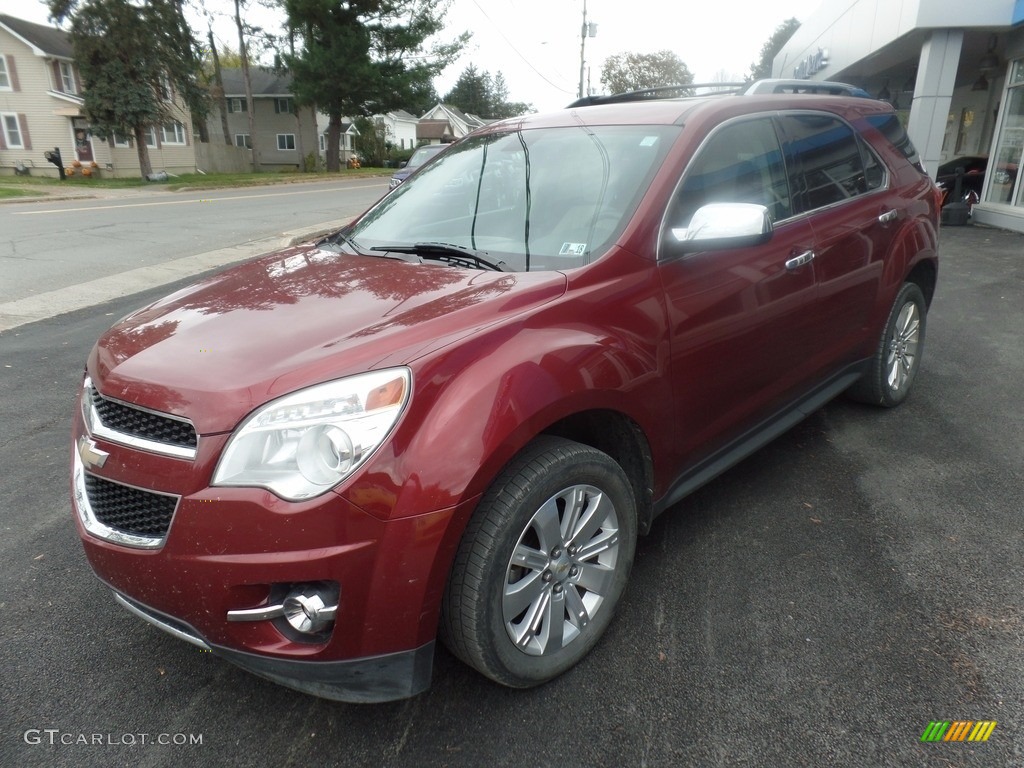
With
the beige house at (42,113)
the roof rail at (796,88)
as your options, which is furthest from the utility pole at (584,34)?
the roof rail at (796,88)

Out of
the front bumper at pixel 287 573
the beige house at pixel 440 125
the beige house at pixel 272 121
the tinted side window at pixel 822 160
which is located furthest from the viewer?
the beige house at pixel 440 125

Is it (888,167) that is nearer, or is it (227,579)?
(227,579)

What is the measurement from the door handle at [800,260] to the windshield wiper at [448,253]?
1.40 m

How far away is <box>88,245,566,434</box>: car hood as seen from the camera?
6.59 feet

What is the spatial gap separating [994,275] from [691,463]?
8.16 m

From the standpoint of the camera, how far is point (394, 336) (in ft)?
7.00

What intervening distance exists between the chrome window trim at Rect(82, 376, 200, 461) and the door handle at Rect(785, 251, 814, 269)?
2.56m

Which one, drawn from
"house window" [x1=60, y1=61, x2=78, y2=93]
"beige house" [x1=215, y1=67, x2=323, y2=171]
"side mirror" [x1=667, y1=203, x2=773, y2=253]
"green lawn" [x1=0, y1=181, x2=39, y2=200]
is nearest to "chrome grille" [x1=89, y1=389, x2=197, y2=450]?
"side mirror" [x1=667, y1=203, x2=773, y2=253]

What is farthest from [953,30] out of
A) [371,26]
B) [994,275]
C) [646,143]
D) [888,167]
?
[371,26]

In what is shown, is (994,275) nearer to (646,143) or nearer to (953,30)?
(953,30)

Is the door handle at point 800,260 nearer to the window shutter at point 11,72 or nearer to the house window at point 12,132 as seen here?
the house window at point 12,132

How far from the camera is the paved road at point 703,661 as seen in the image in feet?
7.12

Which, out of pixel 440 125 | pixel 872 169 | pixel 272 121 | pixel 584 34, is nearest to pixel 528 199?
pixel 872 169

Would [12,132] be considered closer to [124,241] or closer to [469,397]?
[124,241]
